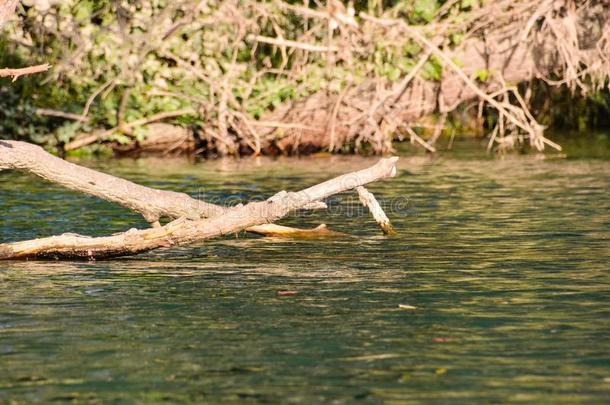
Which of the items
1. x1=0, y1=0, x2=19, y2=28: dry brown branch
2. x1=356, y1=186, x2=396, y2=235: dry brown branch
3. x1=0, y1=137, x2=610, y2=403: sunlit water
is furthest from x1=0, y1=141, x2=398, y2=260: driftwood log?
x1=0, y1=0, x2=19, y2=28: dry brown branch

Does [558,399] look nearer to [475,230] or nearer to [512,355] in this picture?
[512,355]

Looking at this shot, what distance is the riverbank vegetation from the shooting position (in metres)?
22.8

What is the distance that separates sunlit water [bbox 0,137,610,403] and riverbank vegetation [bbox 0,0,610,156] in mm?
7872

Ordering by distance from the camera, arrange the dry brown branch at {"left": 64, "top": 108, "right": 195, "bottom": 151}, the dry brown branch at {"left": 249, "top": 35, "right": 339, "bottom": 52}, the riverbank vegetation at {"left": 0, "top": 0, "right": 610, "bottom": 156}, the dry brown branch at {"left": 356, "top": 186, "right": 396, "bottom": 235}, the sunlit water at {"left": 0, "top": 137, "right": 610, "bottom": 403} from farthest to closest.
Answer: the dry brown branch at {"left": 64, "top": 108, "right": 195, "bottom": 151} < the dry brown branch at {"left": 249, "top": 35, "right": 339, "bottom": 52} < the riverbank vegetation at {"left": 0, "top": 0, "right": 610, "bottom": 156} < the dry brown branch at {"left": 356, "top": 186, "right": 396, "bottom": 235} < the sunlit water at {"left": 0, "top": 137, "right": 610, "bottom": 403}

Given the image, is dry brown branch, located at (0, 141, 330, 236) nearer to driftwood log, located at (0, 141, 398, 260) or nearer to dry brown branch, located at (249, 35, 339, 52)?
driftwood log, located at (0, 141, 398, 260)

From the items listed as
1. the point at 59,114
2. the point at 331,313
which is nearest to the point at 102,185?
the point at 331,313

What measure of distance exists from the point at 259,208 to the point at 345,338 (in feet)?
9.93

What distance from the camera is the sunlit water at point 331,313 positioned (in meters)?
6.76

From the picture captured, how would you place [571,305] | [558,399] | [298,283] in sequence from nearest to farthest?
[558,399] → [571,305] → [298,283]

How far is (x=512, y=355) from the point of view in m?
7.36

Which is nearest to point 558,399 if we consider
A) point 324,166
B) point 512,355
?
point 512,355

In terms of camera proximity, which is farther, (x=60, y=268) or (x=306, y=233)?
(x=306, y=233)

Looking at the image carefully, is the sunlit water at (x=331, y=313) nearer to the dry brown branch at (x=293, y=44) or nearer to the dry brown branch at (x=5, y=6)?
the dry brown branch at (x=5, y=6)

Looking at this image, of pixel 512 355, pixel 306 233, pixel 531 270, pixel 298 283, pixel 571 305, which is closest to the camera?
pixel 512 355
